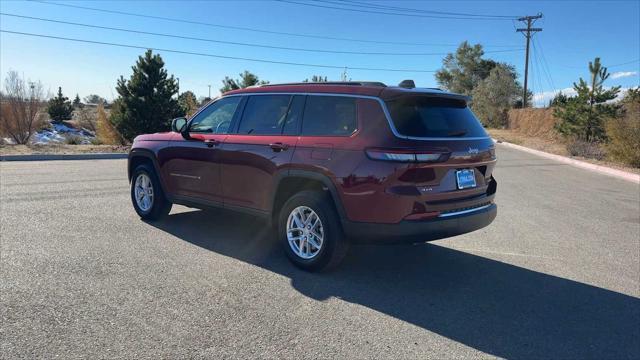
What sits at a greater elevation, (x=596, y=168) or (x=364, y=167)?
(x=364, y=167)

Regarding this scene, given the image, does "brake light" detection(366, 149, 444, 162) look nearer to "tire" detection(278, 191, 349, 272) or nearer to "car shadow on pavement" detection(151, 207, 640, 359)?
"tire" detection(278, 191, 349, 272)

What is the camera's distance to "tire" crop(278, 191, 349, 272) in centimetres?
437

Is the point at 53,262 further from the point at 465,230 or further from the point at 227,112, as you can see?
the point at 465,230

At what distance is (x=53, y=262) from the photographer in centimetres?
479

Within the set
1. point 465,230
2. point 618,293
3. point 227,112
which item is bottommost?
point 618,293

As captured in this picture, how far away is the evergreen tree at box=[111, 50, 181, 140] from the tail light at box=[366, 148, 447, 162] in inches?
721

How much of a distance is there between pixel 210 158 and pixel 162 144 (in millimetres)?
1151

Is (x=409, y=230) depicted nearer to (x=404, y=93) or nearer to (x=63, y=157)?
(x=404, y=93)

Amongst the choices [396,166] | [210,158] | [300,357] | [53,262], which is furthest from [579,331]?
[53,262]

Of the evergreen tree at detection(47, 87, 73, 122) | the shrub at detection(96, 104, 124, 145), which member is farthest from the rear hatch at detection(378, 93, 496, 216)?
the evergreen tree at detection(47, 87, 73, 122)

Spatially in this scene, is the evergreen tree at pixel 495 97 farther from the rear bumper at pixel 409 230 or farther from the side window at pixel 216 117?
the rear bumper at pixel 409 230

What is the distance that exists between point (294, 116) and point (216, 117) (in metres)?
1.41

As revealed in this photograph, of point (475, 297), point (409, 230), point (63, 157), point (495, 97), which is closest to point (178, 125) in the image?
point (409, 230)

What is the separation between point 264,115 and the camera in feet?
17.3
